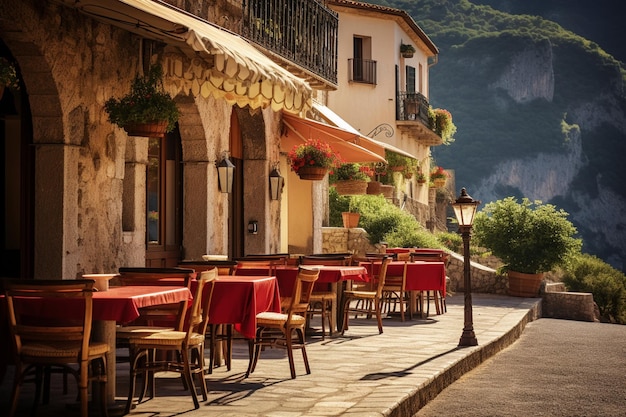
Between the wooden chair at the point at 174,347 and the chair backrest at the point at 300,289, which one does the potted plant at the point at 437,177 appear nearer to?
the chair backrest at the point at 300,289

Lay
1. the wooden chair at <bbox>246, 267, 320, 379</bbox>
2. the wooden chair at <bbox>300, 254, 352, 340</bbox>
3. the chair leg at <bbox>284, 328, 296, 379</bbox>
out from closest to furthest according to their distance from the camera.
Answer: the chair leg at <bbox>284, 328, 296, 379</bbox> → the wooden chair at <bbox>246, 267, 320, 379</bbox> → the wooden chair at <bbox>300, 254, 352, 340</bbox>

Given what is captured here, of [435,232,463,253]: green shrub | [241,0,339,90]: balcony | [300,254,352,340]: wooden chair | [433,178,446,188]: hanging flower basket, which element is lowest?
[300,254,352,340]: wooden chair

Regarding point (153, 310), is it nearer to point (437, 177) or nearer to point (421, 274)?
point (421, 274)

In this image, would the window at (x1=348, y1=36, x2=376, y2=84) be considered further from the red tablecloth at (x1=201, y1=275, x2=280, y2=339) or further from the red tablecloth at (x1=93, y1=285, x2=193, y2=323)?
the red tablecloth at (x1=93, y1=285, x2=193, y2=323)

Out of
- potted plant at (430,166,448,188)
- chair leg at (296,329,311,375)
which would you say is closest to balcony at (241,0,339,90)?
chair leg at (296,329,311,375)

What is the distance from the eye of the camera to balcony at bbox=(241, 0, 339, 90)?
1537 cm

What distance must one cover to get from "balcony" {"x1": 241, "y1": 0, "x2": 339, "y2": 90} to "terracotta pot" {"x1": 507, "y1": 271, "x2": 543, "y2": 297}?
6.38 meters

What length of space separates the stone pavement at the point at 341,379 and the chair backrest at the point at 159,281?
1.77ft

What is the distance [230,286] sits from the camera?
840 centimetres

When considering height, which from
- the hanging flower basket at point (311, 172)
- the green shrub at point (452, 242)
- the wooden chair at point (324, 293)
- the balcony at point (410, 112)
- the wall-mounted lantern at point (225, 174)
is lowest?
the wooden chair at point (324, 293)

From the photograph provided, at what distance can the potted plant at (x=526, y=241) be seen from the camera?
2238 cm

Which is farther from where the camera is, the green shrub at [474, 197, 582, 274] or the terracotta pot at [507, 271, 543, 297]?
the green shrub at [474, 197, 582, 274]

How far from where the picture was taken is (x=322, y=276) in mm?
11766

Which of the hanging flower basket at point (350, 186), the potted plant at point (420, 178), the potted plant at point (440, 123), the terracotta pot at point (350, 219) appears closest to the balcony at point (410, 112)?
the potted plant at point (420, 178)
